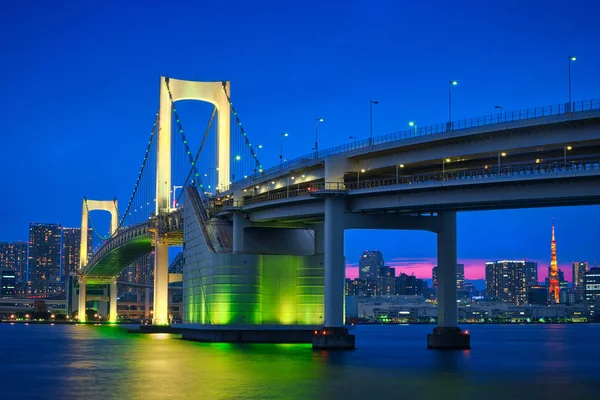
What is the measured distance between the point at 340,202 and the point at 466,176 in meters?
9.81

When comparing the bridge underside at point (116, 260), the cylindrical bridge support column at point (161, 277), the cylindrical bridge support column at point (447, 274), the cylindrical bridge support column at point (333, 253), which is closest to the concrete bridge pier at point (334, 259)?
the cylindrical bridge support column at point (333, 253)

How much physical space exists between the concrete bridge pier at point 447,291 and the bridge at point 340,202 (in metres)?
0.09

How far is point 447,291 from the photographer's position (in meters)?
71.4

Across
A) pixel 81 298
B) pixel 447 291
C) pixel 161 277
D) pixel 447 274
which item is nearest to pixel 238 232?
pixel 447 274

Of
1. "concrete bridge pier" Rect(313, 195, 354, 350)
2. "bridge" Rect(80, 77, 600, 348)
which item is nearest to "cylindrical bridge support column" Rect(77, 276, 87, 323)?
"bridge" Rect(80, 77, 600, 348)

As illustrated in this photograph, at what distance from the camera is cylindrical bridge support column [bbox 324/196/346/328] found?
67250 mm

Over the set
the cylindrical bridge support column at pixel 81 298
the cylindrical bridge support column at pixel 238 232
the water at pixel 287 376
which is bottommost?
the water at pixel 287 376

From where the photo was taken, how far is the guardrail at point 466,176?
2117 inches

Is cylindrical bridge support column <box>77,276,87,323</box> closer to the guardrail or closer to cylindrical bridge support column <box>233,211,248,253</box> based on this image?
cylindrical bridge support column <box>233,211,248,253</box>

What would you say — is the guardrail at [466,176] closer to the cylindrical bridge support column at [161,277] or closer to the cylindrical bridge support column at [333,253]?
the cylindrical bridge support column at [333,253]

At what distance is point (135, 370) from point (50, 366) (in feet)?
28.7

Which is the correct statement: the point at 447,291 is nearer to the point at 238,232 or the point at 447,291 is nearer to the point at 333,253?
the point at 333,253

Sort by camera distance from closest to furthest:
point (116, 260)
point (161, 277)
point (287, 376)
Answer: point (287, 376) < point (161, 277) < point (116, 260)

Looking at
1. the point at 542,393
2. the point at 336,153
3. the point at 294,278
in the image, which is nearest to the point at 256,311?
the point at 294,278
